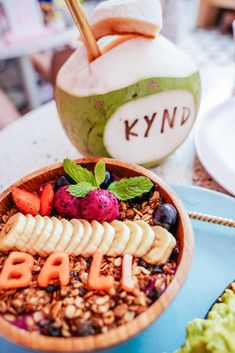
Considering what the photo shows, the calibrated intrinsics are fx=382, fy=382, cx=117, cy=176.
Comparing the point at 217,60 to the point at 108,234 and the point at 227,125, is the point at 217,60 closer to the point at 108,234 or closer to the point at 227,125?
the point at 227,125

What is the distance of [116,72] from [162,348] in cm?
46

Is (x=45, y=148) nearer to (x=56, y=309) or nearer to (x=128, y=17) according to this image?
(x=128, y=17)

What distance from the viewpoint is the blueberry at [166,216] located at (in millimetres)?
580

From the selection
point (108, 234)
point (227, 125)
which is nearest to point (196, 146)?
point (227, 125)

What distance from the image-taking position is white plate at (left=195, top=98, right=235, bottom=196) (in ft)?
2.54

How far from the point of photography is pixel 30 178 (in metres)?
0.65

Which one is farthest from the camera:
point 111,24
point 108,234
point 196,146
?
point 196,146

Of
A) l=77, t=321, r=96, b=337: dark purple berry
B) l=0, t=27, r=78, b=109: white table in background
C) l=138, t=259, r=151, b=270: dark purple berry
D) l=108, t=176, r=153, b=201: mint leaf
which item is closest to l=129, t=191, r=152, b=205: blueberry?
l=108, t=176, r=153, b=201: mint leaf

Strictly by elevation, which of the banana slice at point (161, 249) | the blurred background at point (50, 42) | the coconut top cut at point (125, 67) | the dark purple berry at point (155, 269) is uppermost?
the coconut top cut at point (125, 67)

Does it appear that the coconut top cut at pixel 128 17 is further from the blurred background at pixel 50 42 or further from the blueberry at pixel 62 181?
→ the blurred background at pixel 50 42

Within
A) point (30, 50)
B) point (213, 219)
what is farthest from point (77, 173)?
point (30, 50)

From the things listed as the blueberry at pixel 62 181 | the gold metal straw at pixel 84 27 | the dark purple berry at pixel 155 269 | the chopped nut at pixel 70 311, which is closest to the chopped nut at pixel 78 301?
the chopped nut at pixel 70 311

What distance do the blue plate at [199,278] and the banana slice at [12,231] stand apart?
0.45 feet

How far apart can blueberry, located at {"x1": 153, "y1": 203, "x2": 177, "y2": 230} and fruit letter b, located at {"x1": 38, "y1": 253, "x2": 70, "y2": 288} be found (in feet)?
0.49
